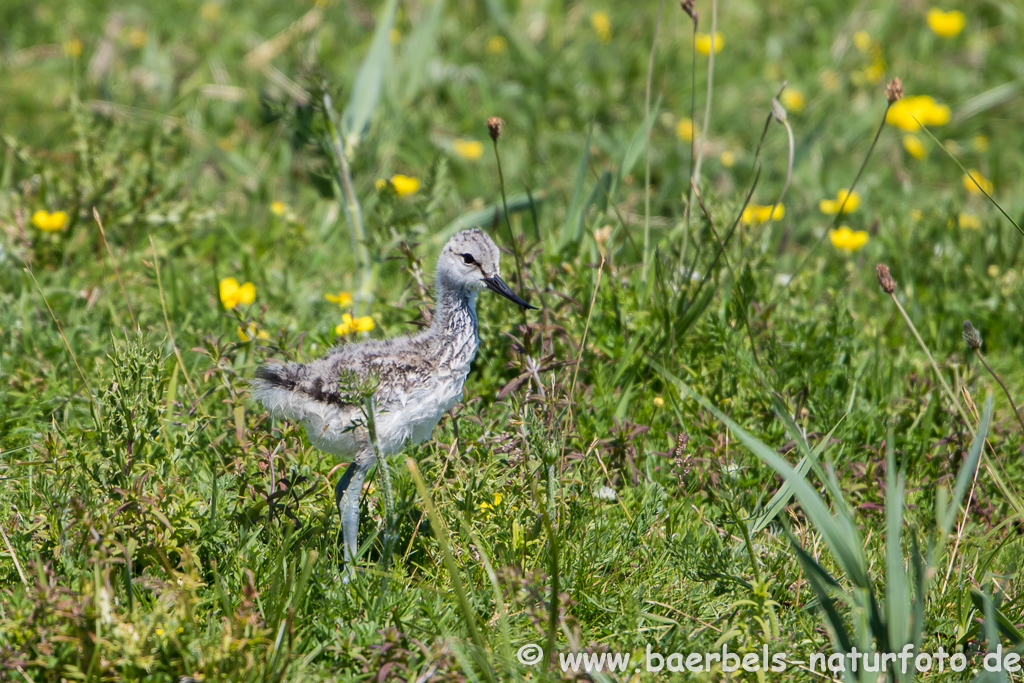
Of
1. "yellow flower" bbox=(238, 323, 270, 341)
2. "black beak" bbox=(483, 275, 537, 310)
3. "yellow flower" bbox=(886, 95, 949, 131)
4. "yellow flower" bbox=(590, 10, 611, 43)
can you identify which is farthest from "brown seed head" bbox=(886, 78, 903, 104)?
"yellow flower" bbox=(590, 10, 611, 43)

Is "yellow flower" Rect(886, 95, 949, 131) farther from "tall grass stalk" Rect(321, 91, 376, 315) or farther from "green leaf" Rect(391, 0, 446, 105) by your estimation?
"tall grass stalk" Rect(321, 91, 376, 315)

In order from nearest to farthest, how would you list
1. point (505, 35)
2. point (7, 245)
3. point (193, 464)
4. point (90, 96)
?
point (193, 464) → point (7, 245) → point (90, 96) → point (505, 35)

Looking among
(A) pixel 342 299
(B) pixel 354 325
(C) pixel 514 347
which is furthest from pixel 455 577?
(A) pixel 342 299

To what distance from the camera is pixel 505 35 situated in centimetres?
738

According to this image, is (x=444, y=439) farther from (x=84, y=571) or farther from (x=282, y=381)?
(x=84, y=571)

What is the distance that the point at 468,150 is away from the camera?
6.60 m

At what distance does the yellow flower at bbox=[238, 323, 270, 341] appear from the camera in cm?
407

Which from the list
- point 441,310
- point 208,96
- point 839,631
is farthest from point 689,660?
point 208,96

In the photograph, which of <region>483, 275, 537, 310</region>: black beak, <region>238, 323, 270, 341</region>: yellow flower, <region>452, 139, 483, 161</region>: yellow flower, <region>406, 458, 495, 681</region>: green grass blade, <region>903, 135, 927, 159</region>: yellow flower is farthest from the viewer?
<region>903, 135, 927, 159</region>: yellow flower

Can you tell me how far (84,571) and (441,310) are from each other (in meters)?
1.59

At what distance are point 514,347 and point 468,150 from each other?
2.95 meters

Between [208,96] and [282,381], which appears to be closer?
[282,381]

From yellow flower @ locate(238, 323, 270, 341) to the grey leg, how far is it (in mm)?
991

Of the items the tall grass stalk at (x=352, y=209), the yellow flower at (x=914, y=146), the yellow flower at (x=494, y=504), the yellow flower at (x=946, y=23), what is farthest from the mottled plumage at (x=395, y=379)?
the yellow flower at (x=946, y=23)
